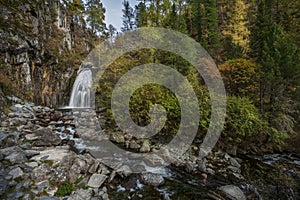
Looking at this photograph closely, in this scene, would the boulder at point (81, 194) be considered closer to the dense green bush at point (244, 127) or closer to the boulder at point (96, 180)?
the boulder at point (96, 180)

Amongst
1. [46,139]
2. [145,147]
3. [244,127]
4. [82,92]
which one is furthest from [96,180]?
[82,92]

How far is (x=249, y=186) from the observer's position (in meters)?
5.32

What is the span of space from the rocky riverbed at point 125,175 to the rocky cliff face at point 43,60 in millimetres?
6495

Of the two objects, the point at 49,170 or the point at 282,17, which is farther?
the point at 282,17

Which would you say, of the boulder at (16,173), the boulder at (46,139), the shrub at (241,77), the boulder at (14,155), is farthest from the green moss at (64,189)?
the shrub at (241,77)

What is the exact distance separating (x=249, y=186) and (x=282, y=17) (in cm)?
1388

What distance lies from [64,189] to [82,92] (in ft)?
45.9

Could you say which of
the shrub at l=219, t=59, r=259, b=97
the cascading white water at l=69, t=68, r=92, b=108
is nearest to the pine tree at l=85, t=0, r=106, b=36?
the cascading white water at l=69, t=68, r=92, b=108

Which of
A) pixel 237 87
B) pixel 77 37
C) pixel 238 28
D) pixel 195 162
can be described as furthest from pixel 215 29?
pixel 77 37

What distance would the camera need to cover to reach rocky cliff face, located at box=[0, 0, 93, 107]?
11859 mm

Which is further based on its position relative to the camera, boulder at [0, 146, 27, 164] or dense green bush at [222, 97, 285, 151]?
dense green bush at [222, 97, 285, 151]

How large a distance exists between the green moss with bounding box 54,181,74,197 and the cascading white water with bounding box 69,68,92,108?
12.4m

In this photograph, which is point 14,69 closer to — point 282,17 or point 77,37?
point 77,37

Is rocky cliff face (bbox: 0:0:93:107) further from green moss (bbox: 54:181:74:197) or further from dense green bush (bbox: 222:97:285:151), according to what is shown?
dense green bush (bbox: 222:97:285:151)
